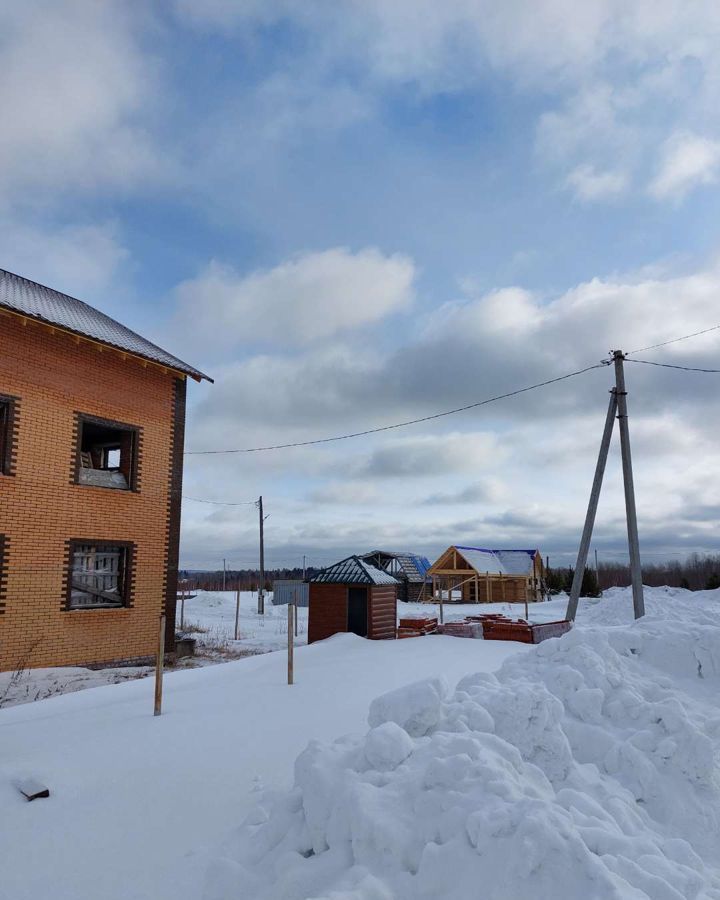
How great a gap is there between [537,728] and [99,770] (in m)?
3.73

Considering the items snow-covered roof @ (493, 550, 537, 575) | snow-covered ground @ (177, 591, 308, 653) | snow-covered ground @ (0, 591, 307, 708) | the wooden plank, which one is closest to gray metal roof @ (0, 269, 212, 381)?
snow-covered ground @ (0, 591, 307, 708)

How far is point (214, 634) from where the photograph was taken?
2250cm

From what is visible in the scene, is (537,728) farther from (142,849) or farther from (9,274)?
(9,274)

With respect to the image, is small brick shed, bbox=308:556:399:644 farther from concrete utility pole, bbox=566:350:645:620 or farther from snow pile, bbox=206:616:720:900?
snow pile, bbox=206:616:720:900

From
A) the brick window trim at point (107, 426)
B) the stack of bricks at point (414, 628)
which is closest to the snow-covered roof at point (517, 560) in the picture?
the stack of bricks at point (414, 628)

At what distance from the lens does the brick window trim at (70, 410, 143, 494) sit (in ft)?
44.9

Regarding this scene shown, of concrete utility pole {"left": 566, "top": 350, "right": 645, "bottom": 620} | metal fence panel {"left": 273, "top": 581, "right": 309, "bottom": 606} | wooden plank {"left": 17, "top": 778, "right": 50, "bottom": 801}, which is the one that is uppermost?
concrete utility pole {"left": 566, "top": 350, "right": 645, "bottom": 620}

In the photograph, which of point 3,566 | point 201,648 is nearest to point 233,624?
point 201,648

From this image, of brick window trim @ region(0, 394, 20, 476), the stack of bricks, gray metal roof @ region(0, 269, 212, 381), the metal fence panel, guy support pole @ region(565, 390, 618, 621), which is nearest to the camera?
brick window trim @ region(0, 394, 20, 476)

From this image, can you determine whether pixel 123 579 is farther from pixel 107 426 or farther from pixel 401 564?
pixel 401 564

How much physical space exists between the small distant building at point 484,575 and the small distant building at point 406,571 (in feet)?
3.61

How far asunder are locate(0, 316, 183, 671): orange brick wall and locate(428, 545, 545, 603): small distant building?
939 inches

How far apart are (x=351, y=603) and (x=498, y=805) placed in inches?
479

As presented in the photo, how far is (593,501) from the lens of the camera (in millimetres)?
15336
